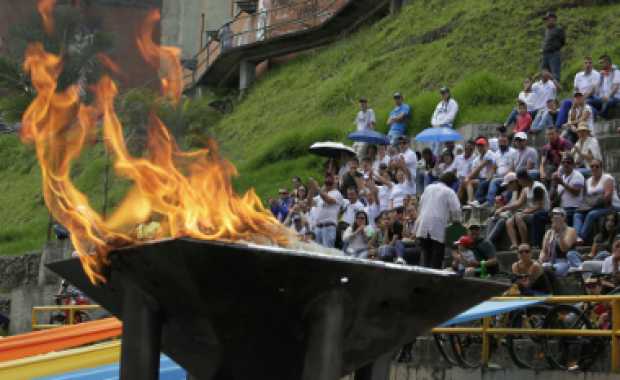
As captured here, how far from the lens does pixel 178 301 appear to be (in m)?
8.67

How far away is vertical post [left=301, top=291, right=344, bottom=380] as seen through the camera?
8.50m

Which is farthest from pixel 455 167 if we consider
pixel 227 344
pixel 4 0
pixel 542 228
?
pixel 4 0

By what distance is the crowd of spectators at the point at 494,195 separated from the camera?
701 inches

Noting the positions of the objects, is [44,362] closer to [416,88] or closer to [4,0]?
[416,88]

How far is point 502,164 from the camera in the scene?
68.8 ft

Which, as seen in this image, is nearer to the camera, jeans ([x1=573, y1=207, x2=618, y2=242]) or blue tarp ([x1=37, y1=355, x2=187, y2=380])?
blue tarp ([x1=37, y1=355, x2=187, y2=380])

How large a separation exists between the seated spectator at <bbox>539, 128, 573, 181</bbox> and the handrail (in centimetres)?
760

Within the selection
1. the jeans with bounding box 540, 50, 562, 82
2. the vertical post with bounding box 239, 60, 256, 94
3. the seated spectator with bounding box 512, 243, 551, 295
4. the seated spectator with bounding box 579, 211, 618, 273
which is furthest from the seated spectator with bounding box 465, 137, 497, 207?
the vertical post with bounding box 239, 60, 256, 94

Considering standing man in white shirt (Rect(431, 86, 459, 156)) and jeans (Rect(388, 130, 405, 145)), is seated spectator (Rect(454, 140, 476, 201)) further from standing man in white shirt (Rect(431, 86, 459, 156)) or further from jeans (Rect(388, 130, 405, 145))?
jeans (Rect(388, 130, 405, 145))

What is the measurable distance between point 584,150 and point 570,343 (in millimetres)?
5247

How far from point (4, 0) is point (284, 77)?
88.4 ft

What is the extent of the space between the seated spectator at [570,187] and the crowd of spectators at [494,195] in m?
0.01

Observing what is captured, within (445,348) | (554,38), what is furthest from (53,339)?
(554,38)

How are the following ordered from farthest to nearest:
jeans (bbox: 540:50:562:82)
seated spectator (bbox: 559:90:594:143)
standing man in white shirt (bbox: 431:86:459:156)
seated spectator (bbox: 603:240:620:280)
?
1. jeans (bbox: 540:50:562:82)
2. standing man in white shirt (bbox: 431:86:459:156)
3. seated spectator (bbox: 559:90:594:143)
4. seated spectator (bbox: 603:240:620:280)
